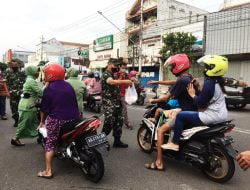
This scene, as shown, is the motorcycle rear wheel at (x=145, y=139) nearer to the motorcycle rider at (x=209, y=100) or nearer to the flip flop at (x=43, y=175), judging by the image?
the motorcycle rider at (x=209, y=100)

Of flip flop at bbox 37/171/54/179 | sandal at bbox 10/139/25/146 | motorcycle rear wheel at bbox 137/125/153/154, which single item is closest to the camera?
flip flop at bbox 37/171/54/179

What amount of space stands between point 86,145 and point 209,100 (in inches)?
74.3

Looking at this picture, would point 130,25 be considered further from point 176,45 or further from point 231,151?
point 231,151

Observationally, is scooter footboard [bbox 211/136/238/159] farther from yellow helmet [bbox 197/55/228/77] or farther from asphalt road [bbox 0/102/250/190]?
yellow helmet [bbox 197/55/228/77]

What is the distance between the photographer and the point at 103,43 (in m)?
41.8

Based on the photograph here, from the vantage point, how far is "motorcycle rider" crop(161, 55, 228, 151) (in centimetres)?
397

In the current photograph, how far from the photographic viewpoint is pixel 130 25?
132 ft

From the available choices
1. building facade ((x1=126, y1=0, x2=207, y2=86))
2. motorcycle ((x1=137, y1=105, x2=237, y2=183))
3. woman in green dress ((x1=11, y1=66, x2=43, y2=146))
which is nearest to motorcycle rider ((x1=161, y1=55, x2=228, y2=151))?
motorcycle ((x1=137, y1=105, x2=237, y2=183))

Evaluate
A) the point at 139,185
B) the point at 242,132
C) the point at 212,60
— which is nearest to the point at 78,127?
the point at 139,185

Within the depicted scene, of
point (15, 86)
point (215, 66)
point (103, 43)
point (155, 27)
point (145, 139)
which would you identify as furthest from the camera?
point (103, 43)

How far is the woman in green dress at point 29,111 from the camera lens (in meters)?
5.62

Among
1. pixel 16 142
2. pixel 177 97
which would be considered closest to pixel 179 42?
pixel 16 142

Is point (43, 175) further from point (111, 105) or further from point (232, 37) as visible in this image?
point (232, 37)

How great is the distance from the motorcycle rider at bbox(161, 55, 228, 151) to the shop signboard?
3636 centimetres
